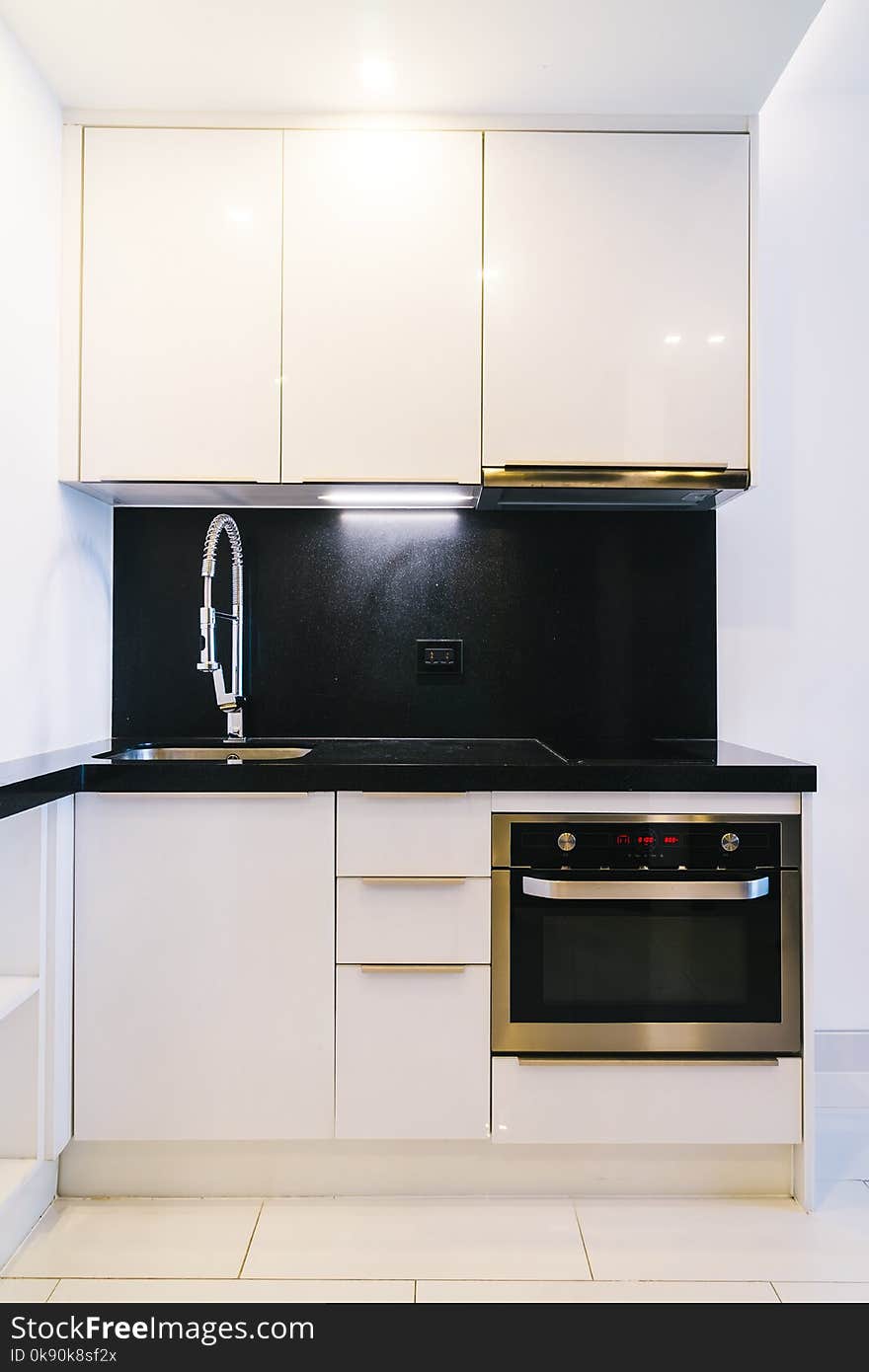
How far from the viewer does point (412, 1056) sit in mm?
1880

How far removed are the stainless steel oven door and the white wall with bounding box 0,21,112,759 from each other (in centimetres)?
109

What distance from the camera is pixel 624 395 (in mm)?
2145

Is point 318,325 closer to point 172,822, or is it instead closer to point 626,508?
point 626,508

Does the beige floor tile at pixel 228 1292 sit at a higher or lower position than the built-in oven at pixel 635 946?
lower

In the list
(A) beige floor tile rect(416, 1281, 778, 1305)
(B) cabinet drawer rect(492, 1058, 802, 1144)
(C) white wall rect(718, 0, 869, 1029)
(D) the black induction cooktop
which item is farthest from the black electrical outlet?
(A) beige floor tile rect(416, 1281, 778, 1305)

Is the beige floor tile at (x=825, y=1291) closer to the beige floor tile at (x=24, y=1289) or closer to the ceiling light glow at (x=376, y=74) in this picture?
the beige floor tile at (x=24, y=1289)

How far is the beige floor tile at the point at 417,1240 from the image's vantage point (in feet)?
5.48

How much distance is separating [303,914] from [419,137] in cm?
176

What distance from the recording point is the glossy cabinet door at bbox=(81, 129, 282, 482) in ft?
6.96

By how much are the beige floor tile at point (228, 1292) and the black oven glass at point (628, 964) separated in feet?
1.77

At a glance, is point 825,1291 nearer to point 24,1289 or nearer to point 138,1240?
point 138,1240

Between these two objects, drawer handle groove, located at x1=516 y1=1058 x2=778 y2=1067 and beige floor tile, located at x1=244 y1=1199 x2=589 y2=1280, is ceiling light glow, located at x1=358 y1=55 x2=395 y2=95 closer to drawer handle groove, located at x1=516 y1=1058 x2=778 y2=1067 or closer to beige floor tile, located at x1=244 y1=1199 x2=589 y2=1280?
drawer handle groove, located at x1=516 y1=1058 x2=778 y2=1067

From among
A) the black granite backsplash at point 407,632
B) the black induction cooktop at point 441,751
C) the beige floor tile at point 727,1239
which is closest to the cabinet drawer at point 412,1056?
the beige floor tile at point 727,1239

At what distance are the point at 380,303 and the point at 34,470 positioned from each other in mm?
864
